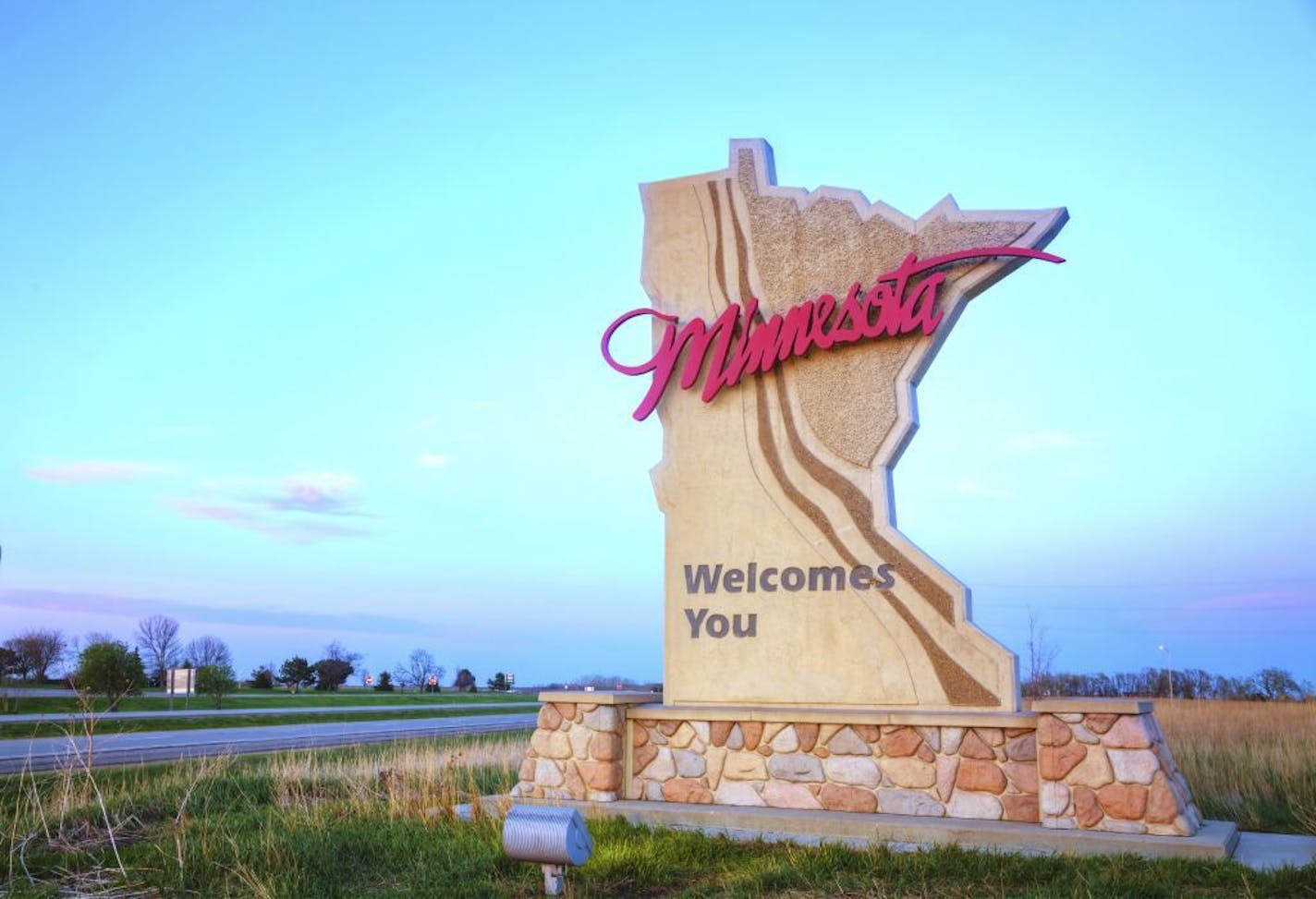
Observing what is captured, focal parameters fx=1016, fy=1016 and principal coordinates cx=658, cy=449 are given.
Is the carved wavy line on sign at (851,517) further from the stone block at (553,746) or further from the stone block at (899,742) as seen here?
the stone block at (553,746)

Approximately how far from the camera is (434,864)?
8539 mm

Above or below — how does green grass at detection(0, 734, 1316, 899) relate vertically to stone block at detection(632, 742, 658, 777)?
below

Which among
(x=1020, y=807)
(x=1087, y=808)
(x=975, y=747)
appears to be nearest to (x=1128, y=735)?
(x=1087, y=808)

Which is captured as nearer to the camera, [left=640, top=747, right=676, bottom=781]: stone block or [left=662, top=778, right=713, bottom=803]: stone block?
[left=662, top=778, right=713, bottom=803]: stone block

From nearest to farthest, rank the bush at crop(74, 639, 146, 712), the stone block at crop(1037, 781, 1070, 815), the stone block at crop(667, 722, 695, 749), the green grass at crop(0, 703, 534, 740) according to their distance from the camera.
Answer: the stone block at crop(1037, 781, 1070, 815) < the stone block at crop(667, 722, 695, 749) < the green grass at crop(0, 703, 534, 740) < the bush at crop(74, 639, 146, 712)

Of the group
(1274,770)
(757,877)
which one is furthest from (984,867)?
(1274,770)

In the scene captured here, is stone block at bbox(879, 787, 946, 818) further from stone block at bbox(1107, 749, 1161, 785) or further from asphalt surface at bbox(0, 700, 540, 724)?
asphalt surface at bbox(0, 700, 540, 724)

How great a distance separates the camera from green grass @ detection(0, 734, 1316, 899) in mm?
7738

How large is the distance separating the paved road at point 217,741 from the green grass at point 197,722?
1.31 feet

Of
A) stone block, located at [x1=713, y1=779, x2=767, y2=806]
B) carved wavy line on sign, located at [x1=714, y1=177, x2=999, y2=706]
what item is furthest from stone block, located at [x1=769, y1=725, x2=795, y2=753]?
carved wavy line on sign, located at [x1=714, y1=177, x2=999, y2=706]

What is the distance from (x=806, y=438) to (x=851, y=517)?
1.06 metres

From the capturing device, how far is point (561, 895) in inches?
297

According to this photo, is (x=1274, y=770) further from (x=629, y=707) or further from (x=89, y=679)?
(x=89, y=679)

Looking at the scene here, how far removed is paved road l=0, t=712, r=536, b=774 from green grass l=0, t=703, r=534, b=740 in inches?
15.7
